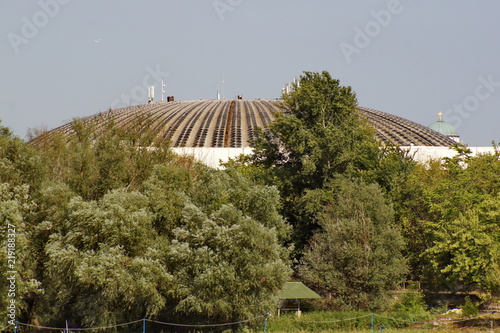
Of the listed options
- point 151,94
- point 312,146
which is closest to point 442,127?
point 151,94

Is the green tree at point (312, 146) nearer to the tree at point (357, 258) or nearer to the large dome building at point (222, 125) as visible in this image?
the tree at point (357, 258)

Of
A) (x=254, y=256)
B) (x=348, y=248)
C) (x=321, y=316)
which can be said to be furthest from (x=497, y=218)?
(x=254, y=256)

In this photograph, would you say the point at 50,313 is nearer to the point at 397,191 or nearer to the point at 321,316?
the point at 321,316

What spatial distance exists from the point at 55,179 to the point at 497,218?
22791 millimetres

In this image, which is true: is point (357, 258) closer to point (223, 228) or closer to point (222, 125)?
point (223, 228)

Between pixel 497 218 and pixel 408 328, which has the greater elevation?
pixel 497 218

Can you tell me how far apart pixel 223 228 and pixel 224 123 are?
5241 centimetres

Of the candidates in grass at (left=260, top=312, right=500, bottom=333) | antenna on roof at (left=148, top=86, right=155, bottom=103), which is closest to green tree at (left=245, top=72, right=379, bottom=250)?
grass at (left=260, top=312, right=500, bottom=333)

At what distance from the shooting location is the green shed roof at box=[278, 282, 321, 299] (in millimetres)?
36562

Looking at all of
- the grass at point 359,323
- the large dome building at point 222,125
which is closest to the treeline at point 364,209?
the grass at point 359,323

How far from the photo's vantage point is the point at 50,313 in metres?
35.4

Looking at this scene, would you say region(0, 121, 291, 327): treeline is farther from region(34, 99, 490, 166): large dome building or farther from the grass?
region(34, 99, 490, 166): large dome building

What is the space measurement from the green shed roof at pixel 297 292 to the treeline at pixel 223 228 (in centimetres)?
64

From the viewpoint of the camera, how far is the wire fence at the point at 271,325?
32.3 meters
